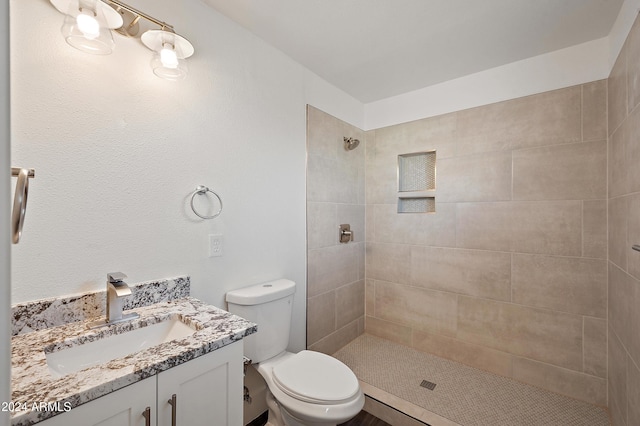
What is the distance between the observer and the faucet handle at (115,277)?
1.10m

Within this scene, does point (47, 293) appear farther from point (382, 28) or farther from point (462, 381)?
point (462, 381)

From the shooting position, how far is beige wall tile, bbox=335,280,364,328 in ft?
8.00

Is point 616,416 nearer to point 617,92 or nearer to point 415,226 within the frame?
point 415,226

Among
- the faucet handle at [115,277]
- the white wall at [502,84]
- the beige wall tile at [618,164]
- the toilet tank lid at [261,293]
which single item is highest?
the white wall at [502,84]

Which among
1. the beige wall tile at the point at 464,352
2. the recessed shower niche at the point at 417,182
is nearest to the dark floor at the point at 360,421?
the beige wall tile at the point at 464,352

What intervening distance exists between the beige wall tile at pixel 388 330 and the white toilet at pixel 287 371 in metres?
1.18

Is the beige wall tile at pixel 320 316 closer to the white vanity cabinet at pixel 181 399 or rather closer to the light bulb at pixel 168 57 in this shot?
the white vanity cabinet at pixel 181 399

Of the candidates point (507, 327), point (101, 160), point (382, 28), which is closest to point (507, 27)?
point (382, 28)

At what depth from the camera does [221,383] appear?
1012 millimetres

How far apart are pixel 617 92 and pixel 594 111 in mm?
236

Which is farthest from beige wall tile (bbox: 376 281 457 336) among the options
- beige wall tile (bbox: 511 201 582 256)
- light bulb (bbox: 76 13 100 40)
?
Answer: light bulb (bbox: 76 13 100 40)

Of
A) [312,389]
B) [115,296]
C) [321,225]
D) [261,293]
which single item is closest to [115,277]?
[115,296]

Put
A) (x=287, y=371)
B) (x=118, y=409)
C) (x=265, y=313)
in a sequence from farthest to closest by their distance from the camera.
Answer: (x=265, y=313) → (x=287, y=371) → (x=118, y=409)

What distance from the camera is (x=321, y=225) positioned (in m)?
2.27
